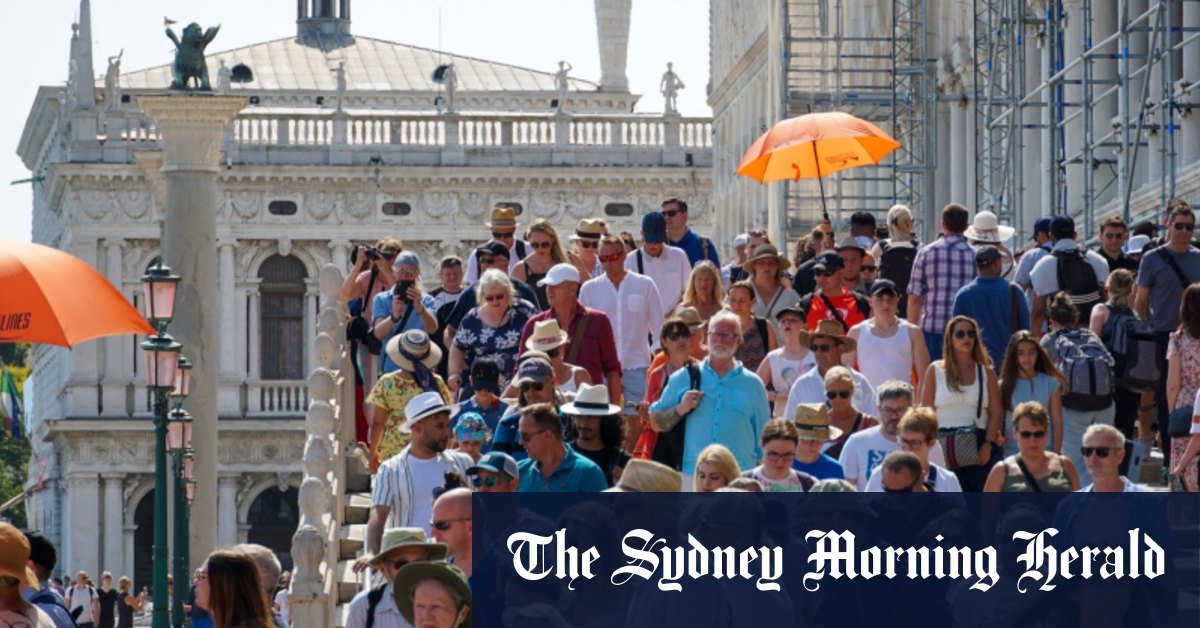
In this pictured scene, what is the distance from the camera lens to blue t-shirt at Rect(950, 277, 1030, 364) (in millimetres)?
16984

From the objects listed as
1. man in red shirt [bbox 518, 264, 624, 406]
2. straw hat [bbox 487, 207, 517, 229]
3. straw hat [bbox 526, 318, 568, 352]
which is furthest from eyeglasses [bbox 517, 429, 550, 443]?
straw hat [bbox 487, 207, 517, 229]

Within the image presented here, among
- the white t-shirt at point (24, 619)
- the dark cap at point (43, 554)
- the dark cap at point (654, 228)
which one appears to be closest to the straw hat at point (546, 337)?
the dark cap at point (654, 228)

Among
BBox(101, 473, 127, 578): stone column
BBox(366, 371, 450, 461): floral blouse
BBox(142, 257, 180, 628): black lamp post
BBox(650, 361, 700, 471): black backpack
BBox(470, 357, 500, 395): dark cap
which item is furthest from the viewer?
BBox(101, 473, 127, 578): stone column

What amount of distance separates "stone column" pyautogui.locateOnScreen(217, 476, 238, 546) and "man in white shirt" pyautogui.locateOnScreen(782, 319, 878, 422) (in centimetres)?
4705

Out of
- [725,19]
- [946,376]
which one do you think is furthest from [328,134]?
[946,376]

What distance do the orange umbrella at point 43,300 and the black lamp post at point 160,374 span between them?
347 inches

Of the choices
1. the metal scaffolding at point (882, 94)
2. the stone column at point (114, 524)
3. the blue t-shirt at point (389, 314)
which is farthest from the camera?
the stone column at point (114, 524)

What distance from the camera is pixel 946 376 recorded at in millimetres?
15352

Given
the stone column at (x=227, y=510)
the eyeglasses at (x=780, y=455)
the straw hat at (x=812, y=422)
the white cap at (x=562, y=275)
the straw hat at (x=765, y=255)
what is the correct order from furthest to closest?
the stone column at (x=227, y=510) < the straw hat at (x=765, y=255) < the white cap at (x=562, y=275) < the straw hat at (x=812, y=422) < the eyeglasses at (x=780, y=455)

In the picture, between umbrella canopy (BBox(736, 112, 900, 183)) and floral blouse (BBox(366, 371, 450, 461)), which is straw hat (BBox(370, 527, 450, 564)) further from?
umbrella canopy (BBox(736, 112, 900, 183))

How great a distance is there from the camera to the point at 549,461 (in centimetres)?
1219

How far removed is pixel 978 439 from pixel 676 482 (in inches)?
180

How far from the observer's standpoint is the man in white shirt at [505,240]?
19875mm

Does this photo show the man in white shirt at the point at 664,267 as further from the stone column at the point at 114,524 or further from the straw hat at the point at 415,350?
the stone column at the point at 114,524
